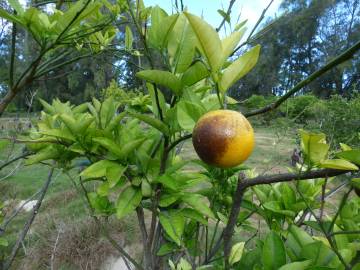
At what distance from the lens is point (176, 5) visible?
85 centimetres

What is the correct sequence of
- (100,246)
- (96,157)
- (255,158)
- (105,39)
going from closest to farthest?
(96,157)
(105,39)
(100,246)
(255,158)

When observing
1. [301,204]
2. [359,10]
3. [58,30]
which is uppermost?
[359,10]

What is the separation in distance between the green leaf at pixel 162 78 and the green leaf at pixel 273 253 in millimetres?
326

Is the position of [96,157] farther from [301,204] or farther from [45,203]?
[45,203]

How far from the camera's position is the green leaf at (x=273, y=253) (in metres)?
0.64

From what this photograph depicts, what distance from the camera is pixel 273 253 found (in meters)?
0.64

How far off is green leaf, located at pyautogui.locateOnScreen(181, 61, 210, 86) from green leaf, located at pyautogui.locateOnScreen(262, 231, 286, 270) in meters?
0.32

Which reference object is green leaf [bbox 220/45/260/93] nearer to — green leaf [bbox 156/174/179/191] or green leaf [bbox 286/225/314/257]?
green leaf [bbox 156/174/179/191]

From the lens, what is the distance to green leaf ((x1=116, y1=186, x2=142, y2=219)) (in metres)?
0.69

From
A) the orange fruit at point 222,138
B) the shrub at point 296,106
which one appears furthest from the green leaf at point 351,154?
the shrub at point 296,106

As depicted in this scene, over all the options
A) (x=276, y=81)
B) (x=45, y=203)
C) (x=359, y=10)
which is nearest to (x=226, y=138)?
(x=45, y=203)

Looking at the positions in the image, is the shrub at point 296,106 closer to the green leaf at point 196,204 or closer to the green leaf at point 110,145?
the green leaf at point 196,204

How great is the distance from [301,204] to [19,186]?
6466 millimetres

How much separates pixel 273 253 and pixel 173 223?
20cm
